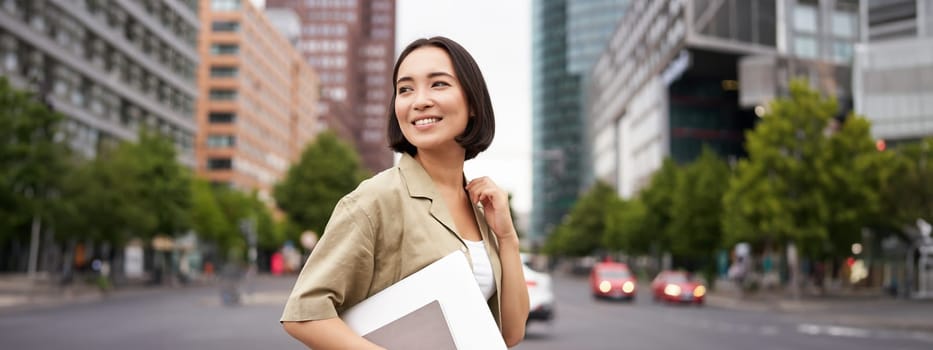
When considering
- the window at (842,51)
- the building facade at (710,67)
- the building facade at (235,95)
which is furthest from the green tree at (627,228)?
the building facade at (235,95)

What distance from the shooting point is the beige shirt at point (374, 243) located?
6.84 feet

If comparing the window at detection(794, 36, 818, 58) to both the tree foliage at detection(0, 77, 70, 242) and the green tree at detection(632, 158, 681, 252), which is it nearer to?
the green tree at detection(632, 158, 681, 252)

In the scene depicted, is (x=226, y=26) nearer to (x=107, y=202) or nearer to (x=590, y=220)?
(x=590, y=220)

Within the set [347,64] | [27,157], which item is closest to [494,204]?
[27,157]

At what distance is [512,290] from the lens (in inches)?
104

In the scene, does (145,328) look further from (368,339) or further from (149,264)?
(149,264)

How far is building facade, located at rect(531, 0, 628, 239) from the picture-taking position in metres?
173

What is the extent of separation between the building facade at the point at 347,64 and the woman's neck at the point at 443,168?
158m

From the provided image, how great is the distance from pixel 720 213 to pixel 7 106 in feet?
120

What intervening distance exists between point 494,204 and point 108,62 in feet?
201

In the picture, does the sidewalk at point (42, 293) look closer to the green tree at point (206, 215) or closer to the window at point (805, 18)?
the green tree at point (206, 215)

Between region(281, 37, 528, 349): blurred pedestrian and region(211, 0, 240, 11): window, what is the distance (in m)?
98.2

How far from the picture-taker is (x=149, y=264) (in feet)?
242

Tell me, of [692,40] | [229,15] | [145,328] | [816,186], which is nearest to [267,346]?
[145,328]
